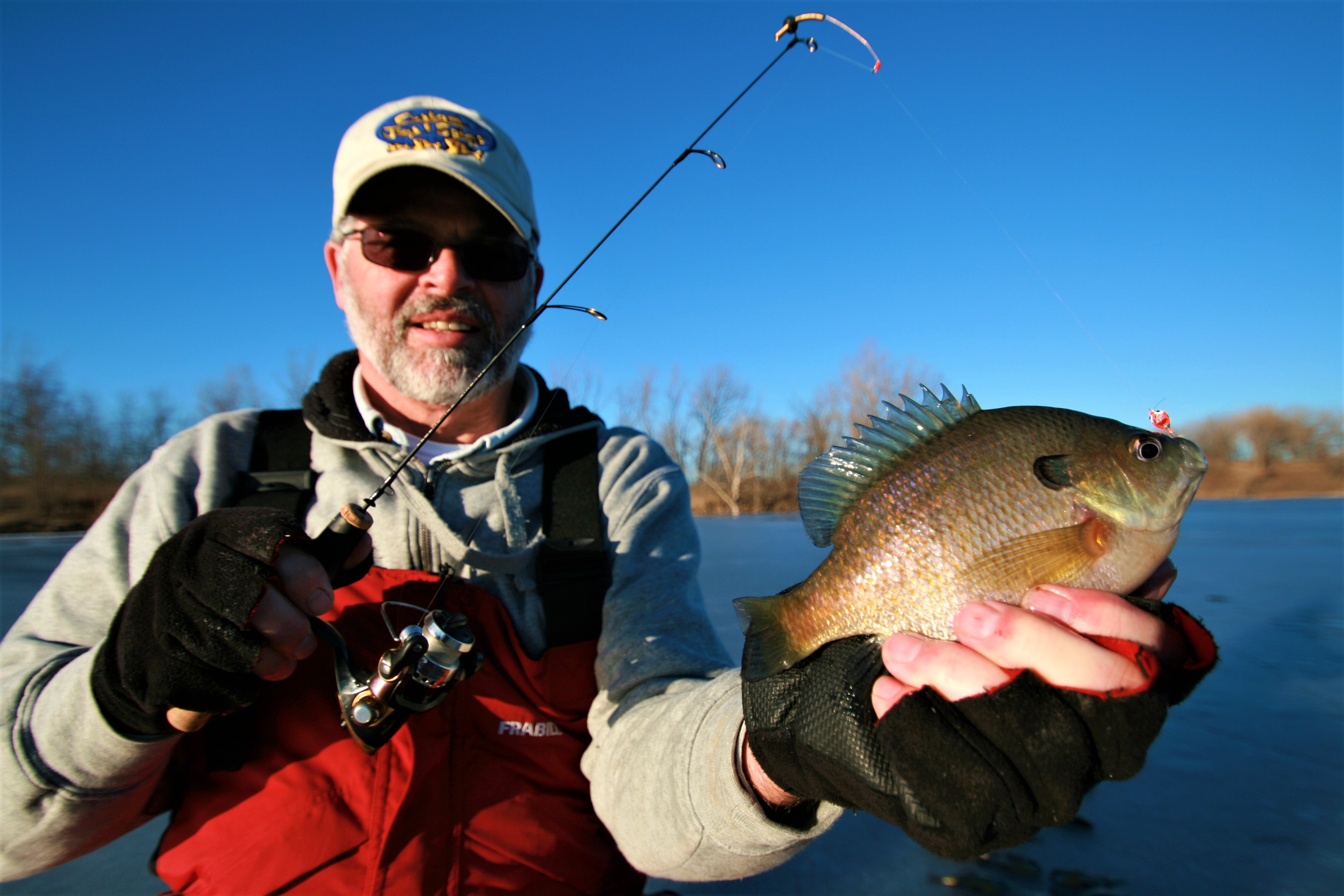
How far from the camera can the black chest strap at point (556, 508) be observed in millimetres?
1805

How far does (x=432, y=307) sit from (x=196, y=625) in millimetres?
1200

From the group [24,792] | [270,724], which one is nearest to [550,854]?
[270,724]

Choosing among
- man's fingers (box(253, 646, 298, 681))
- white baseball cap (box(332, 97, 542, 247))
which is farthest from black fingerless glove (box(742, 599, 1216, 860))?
white baseball cap (box(332, 97, 542, 247))

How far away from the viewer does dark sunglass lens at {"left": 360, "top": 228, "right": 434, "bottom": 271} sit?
6.66 ft

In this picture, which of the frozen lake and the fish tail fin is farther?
the frozen lake

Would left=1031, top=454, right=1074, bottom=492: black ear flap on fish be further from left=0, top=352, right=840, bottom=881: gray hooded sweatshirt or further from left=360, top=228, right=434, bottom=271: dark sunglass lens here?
left=360, top=228, right=434, bottom=271: dark sunglass lens

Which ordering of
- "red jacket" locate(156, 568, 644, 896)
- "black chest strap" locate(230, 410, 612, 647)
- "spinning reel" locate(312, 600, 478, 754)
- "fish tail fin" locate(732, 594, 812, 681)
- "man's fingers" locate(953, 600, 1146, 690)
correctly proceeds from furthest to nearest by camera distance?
"black chest strap" locate(230, 410, 612, 647) < "red jacket" locate(156, 568, 644, 896) < "spinning reel" locate(312, 600, 478, 754) < "fish tail fin" locate(732, 594, 812, 681) < "man's fingers" locate(953, 600, 1146, 690)

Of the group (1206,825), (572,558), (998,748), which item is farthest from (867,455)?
(1206,825)

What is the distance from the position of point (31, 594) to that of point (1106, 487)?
269 inches

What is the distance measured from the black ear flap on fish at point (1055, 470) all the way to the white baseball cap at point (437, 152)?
1.79 meters

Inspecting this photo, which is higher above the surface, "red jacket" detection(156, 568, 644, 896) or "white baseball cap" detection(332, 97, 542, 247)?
"white baseball cap" detection(332, 97, 542, 247)

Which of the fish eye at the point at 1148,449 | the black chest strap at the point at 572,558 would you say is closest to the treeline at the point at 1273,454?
the fish eye at the point at 1148,449

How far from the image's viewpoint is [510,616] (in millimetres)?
1808

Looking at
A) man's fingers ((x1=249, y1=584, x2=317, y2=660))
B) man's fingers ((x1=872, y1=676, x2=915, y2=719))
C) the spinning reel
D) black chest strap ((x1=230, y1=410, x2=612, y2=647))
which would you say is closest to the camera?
man's fingers ((x1=872, y1=676, x2=915, y2=719))
